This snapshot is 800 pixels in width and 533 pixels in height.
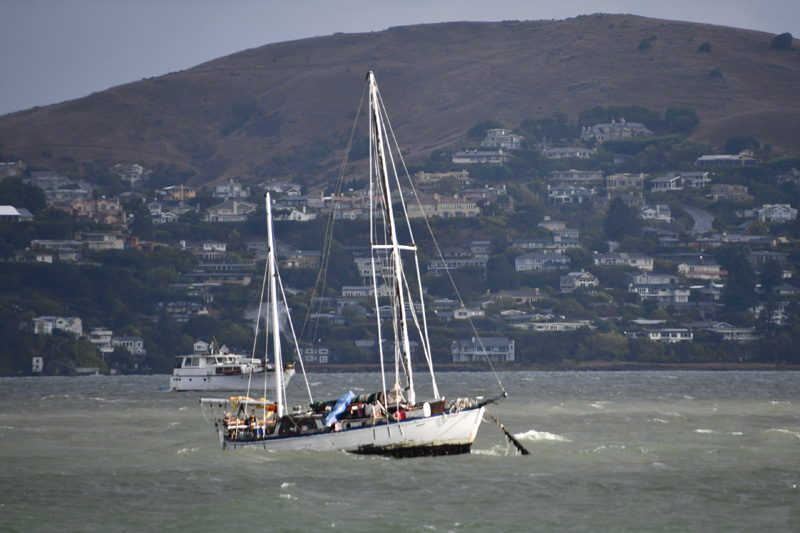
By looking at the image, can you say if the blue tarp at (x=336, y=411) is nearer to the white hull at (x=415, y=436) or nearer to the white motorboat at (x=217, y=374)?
the white hull at (x=415, y=436)

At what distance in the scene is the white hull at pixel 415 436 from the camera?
47.8 metres

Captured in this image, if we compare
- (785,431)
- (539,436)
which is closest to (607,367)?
(785,431)

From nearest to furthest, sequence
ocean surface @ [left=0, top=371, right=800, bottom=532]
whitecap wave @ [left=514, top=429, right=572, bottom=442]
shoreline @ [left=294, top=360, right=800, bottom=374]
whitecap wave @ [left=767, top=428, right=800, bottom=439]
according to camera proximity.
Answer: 1. ocean surface @ [left=0, top=371, right=800, bottom=532]
2. whitecap wave @ [left=514, top=429, right=572, bottom=442]
3. whitecap wave @ [left=767, top=428, right=800, bottom=439]
4. shoreline @ [left=294, top=360, right=800, bottom=374]

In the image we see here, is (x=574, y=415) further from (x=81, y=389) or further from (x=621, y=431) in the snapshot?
(x=81, y=389)

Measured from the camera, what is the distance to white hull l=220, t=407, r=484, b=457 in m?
47.8

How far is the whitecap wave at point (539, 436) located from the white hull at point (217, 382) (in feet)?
199

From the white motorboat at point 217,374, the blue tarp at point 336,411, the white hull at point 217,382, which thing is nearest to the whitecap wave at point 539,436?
the blue tarp at point 336,411

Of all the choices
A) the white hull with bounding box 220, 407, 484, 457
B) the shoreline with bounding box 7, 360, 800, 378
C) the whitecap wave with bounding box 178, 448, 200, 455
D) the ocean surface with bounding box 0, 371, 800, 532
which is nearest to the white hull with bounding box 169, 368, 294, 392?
the ocean surface with bounding box 0, 371, 800, 532

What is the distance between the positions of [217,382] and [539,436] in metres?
66.9

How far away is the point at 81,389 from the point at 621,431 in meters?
78.5

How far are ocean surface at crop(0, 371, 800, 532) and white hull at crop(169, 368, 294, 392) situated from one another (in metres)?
46.4

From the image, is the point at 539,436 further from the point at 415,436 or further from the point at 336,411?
the point at 336,411

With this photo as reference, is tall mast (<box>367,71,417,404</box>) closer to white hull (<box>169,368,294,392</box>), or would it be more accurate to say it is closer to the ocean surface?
the ocean surface

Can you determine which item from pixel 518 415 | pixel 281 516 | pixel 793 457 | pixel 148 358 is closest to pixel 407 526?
pixel 281 516
